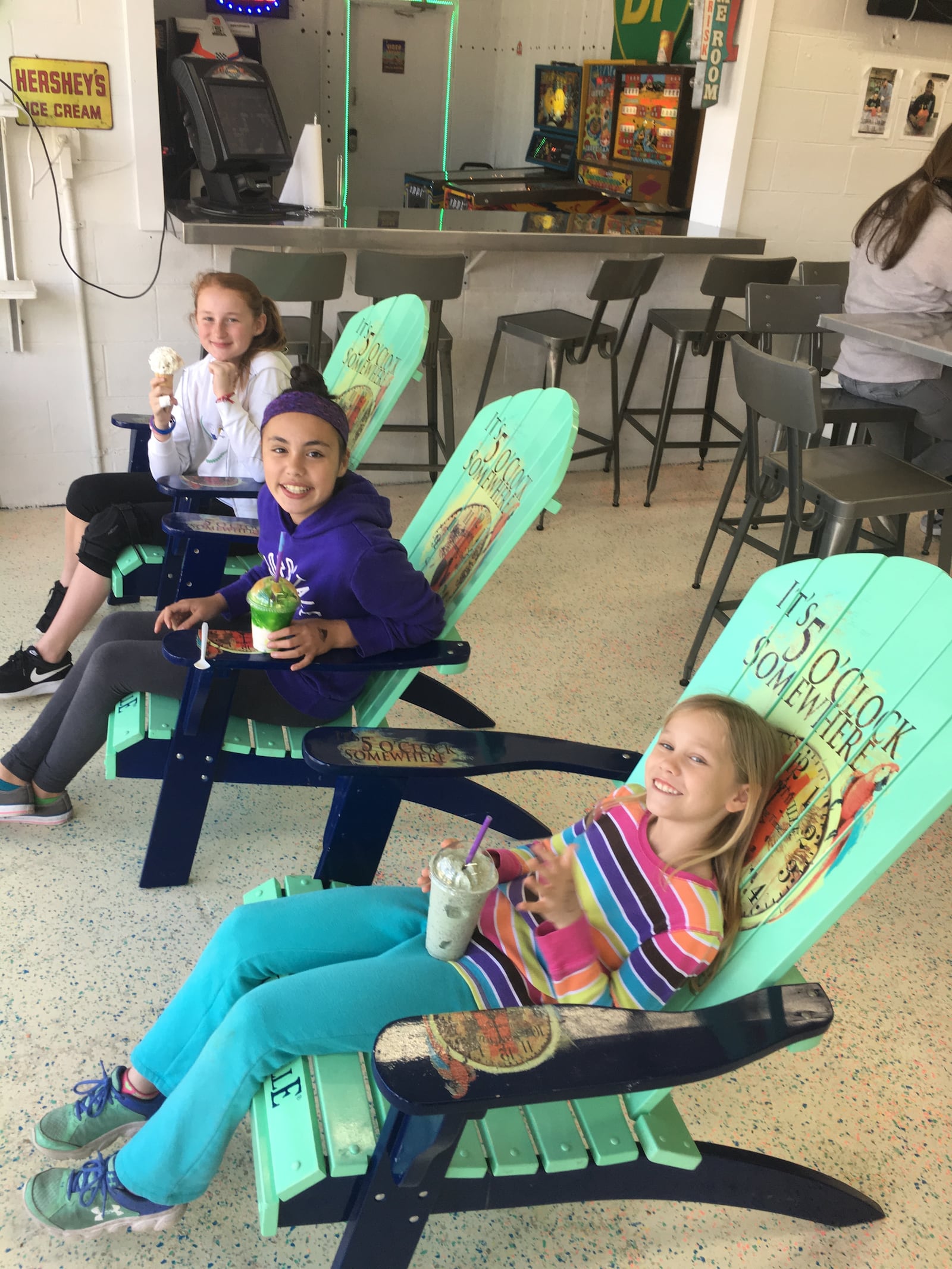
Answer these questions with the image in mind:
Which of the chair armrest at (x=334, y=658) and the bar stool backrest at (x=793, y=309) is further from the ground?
the bar stool backrest at (x=793, y=309)

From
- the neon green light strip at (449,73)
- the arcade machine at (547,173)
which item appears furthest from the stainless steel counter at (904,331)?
the neon green light strip at (449,73)

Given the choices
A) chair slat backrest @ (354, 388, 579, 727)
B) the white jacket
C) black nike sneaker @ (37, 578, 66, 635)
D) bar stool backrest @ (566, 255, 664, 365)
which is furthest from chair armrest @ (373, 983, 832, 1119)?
bar stool backrest @ (566, 255, 664, 365)

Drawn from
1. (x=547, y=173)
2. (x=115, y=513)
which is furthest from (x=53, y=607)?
(x=547, y=173)

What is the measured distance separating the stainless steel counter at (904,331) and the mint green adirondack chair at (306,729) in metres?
1.21

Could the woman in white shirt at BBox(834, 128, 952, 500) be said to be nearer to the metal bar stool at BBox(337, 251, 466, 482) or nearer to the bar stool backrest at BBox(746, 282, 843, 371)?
the bar stool backrest at BBox(746, 282, 843, 371)

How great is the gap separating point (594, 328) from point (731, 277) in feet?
2.13

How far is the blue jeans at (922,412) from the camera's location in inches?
127

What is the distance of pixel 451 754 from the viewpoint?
60.6 inches

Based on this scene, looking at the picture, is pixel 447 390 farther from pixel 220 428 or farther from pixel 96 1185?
pixel 96 1185

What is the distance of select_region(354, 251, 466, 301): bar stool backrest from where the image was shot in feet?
11.5

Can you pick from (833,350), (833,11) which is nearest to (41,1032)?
(833,350)

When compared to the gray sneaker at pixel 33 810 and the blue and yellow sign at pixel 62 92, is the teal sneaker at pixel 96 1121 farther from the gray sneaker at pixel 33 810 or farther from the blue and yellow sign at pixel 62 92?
the blue and yellow sign at pixel 62 92

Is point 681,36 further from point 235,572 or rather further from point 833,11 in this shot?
point 235,572

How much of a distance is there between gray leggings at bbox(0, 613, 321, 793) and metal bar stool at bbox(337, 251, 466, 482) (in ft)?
6.10
